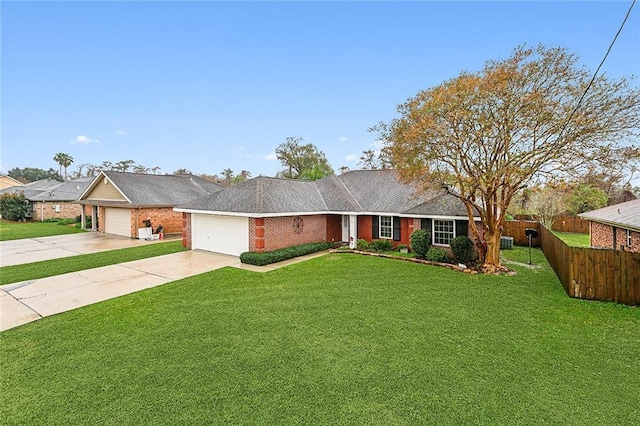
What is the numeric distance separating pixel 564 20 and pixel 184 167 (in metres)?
70.1

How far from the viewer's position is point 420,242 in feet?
47.0

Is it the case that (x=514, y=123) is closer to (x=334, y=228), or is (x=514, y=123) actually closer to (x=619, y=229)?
(x=619, y=229)

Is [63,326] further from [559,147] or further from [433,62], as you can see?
[433,62]

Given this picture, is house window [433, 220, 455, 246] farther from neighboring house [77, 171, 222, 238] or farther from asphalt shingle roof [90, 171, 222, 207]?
asphalt shingle roof [90, 171, 222, 207]

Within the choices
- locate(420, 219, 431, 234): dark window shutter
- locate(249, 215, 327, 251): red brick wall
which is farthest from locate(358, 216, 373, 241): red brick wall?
locate(420, 219, 431, 234): dark window shutter

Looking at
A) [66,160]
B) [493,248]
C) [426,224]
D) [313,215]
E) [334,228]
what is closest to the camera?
[493,248]

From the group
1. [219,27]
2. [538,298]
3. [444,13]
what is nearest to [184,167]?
[219,27]

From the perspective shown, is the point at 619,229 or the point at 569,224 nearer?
the point at 619,229

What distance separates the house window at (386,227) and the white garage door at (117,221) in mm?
18495

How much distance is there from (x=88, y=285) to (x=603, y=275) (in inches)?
646

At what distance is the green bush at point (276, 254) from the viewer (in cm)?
1347

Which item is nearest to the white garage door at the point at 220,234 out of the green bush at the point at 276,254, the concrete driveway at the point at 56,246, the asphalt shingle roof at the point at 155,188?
the green bush at the point at 276,254

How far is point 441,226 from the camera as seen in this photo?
1500 cm

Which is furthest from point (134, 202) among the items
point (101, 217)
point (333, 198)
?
point (333, 198)
